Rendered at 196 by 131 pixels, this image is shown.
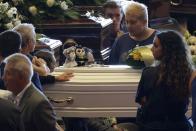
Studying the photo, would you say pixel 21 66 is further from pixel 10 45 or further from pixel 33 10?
pixel 33 10

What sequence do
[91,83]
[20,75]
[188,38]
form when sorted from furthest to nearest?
[188,38] → [91,83] → [20,75]

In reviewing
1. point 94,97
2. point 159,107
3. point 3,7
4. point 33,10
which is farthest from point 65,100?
point 33,10

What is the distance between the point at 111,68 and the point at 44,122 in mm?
1529

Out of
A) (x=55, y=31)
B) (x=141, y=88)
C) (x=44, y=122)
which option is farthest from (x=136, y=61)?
(x=55, y=31)

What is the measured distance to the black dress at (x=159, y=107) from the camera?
4.81 m

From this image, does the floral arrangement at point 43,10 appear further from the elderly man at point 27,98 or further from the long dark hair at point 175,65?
the elderly man at point 27,98

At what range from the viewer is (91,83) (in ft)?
17.9

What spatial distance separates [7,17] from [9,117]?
3161 millimetres

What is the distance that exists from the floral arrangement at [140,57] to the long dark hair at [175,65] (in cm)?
64

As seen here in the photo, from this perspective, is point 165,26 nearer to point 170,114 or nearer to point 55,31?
point 55,31

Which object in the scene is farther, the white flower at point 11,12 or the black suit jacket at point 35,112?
the white flower at point 11,12

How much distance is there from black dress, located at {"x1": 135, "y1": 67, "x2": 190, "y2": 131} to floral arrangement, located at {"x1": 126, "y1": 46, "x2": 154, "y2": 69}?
2.28 feet

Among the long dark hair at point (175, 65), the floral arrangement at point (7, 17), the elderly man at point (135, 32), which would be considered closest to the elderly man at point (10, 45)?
the long dark hair at point (175, 65)

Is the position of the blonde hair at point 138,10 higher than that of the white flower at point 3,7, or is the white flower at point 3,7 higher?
the blonde hair at point 138,10
